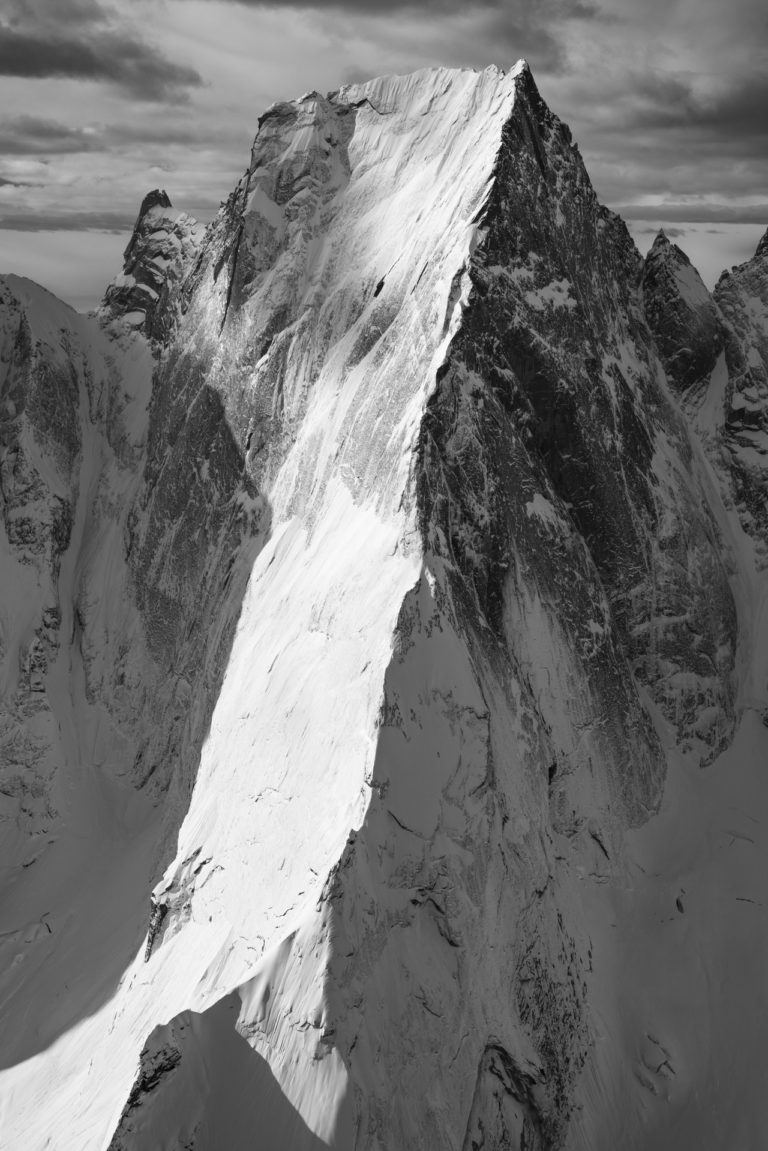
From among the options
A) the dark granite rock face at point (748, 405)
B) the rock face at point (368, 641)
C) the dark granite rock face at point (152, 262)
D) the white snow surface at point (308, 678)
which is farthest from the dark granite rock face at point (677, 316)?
the dark granite rock face at point (152, 262)

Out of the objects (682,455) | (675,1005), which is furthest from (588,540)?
(675,1005)

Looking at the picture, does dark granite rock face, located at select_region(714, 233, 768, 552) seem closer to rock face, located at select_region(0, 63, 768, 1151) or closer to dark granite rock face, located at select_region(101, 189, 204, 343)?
rock face, located at select_region(0, 63, 768, 1151)

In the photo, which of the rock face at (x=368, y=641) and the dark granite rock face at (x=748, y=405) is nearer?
the rock face at (x=368, y=641)

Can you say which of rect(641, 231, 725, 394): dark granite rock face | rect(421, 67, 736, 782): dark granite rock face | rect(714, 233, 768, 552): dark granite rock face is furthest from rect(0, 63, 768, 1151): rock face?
rect(714, 233, 768, 552): dark granite rock face

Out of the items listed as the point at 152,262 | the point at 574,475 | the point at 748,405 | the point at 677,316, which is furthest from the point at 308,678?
the point at 152,262

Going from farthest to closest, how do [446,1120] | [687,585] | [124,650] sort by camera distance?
[124,650], [687,585], [446,1120]

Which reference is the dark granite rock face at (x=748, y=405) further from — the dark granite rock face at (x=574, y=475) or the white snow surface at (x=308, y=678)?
the white snow surface at (x=308, y=678)

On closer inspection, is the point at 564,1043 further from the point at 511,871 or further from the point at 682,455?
the point at 682,455
